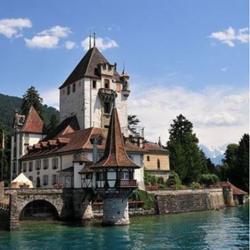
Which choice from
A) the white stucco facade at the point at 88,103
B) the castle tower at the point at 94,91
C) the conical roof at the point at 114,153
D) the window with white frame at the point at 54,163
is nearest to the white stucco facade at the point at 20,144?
the castle tower at the point at 94,91

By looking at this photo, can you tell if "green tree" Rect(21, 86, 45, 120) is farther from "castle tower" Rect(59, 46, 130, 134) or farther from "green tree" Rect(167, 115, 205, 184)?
"green tree" Rect(167, 115, 205, 184)

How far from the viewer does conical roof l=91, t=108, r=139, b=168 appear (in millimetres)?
41344

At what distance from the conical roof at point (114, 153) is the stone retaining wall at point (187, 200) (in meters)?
12.8

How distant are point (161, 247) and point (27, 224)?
57.6 ft

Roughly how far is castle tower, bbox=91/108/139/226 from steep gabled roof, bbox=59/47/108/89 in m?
24.1

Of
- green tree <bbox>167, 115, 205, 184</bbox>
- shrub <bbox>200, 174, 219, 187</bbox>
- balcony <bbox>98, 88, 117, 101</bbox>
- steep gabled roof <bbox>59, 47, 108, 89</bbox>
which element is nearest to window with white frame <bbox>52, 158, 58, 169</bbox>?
balcony <bbox>98, 88, 117, 101</bbox>

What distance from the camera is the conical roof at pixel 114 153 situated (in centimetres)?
4134

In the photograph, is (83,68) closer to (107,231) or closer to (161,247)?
(107,231)

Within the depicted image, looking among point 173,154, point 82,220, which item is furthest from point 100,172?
point 173,154

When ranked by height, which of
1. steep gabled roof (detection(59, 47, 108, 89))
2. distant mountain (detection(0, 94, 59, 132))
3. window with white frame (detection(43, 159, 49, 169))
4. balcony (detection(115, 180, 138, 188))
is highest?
distant mountain (detection(0, 94, 59, 132))

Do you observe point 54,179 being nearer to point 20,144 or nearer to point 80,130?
point 80,130

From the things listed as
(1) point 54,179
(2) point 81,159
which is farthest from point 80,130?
(2) point 81,159

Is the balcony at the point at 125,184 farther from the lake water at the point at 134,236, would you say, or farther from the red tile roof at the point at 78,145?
the red tile roof at the point at 78,145

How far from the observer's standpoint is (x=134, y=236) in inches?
1316
